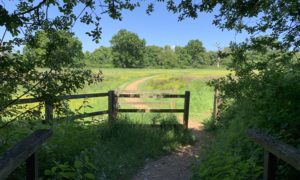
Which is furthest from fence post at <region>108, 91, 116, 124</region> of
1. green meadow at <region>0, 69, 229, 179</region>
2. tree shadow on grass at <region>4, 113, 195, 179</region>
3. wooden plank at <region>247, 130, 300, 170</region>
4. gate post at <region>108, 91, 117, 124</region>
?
wooden plank at <region>247, 130, 300, 170</region>

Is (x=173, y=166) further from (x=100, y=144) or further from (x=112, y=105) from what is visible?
(x=112, y=105)

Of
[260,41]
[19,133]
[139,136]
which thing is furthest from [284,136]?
[139,136]

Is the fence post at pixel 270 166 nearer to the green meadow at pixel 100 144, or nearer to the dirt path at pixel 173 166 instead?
the green meadow at pixel 100 144

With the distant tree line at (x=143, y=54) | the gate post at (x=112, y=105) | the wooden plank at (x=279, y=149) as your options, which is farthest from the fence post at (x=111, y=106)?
the distant tree line at (x=143, y=54)

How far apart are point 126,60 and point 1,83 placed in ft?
373

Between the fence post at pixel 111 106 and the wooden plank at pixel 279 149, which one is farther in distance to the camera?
the fence post at pixel 111 106

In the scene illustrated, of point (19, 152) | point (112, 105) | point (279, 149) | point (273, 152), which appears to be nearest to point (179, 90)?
point (112, 105)

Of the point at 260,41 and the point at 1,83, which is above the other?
the point at 260,41

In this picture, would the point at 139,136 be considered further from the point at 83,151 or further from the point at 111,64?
the point at 111,64

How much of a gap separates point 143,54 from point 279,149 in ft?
398

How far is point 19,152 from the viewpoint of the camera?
7.49ft

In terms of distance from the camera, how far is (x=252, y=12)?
611 centimetres

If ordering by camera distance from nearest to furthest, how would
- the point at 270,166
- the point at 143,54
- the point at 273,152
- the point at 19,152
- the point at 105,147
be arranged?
the point at 19,152, the point at 273,152, the point at 270,166, the point at 105,147, the point at 143,54

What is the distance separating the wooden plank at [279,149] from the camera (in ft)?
7.50
